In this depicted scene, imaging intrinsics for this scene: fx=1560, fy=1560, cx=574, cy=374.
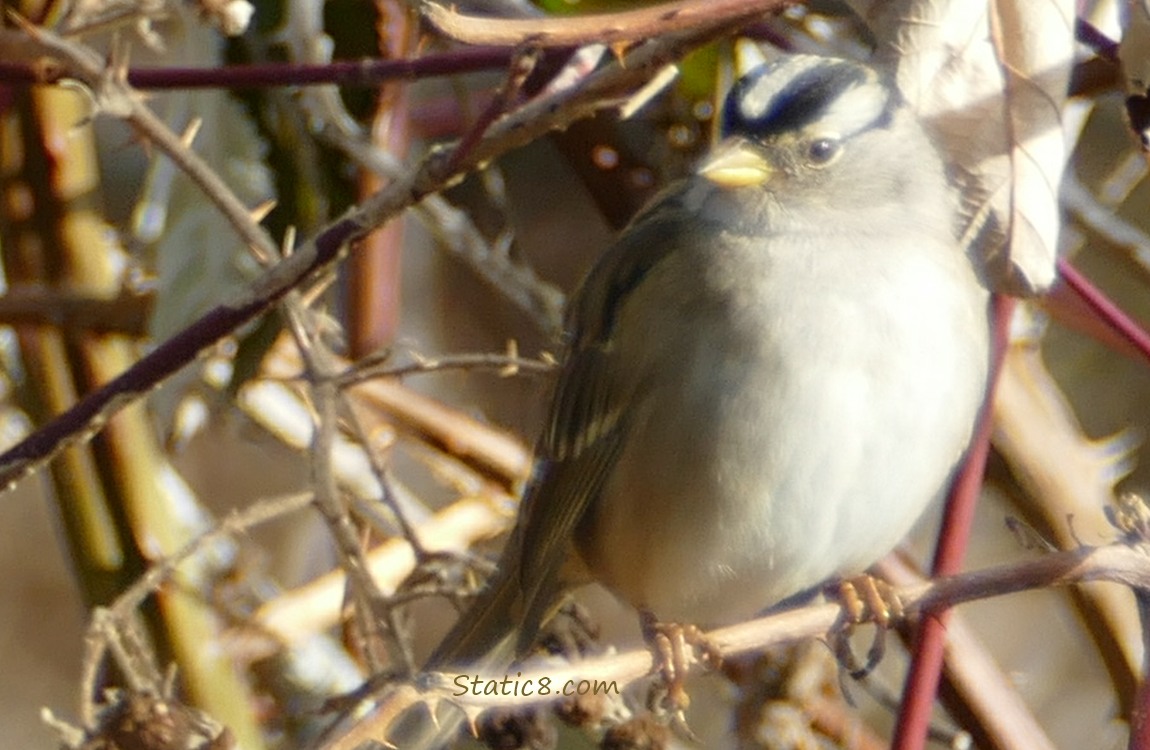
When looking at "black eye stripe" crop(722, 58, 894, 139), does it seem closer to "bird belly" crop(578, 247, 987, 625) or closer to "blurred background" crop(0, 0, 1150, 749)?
"blurred background" crop(0, 0, 1150, 749)

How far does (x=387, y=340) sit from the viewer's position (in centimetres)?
240

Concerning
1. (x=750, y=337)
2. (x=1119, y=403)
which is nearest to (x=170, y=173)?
(x=750, y=337)

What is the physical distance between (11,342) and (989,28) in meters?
1.38

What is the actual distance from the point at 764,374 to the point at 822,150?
0.34 m

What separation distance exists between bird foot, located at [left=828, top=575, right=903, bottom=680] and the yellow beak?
20.0 inches

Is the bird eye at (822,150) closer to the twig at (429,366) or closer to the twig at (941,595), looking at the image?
the twig at (429,366)

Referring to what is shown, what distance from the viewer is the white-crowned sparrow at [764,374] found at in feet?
5.73

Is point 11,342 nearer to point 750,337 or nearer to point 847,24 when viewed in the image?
point 750,337

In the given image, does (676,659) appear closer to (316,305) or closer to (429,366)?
(429,366)

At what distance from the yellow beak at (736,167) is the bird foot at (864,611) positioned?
51 centimetres

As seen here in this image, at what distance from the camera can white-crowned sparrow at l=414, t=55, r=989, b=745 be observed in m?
1.75

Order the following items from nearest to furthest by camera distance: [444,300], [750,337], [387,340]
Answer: [750,337], [387,340], [444,300]

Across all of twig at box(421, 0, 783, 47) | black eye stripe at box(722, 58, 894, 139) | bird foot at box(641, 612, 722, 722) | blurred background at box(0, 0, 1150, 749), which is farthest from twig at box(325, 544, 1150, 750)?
black eye stripe at box(722, 58, 894, 139)

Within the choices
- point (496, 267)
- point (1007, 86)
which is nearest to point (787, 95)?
point (1007, 86)
